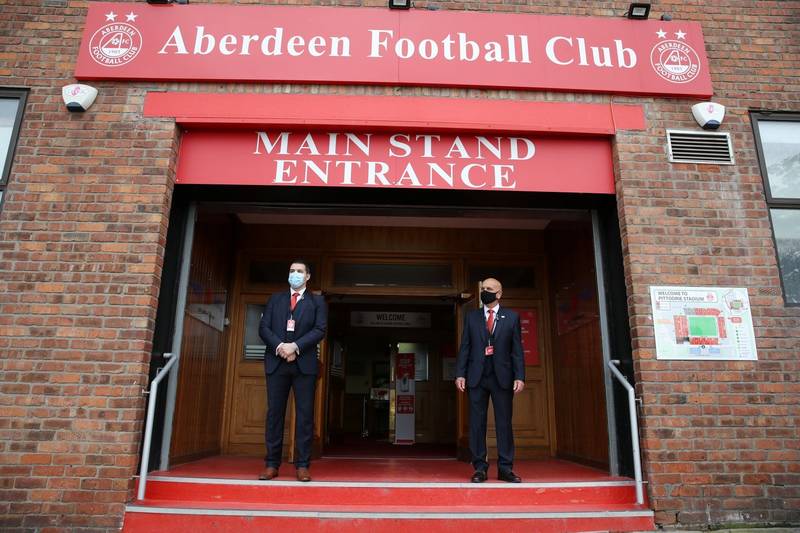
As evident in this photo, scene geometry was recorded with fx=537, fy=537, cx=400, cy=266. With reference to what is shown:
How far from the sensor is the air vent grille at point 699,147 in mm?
4680

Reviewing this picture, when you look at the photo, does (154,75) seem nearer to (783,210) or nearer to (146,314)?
(146,314)

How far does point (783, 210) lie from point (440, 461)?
162 inches

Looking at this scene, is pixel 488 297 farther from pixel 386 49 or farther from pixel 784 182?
pixel 784 182

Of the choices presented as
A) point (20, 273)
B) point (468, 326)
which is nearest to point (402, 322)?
point (468, 326)

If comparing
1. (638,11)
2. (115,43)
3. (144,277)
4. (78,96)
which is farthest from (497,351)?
(115,43)

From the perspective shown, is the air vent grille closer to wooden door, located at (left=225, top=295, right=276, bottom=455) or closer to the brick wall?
the brick wall

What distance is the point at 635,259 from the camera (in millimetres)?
4418

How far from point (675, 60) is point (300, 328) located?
13.6 feet

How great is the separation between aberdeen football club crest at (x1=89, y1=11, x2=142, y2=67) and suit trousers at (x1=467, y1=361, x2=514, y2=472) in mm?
4201

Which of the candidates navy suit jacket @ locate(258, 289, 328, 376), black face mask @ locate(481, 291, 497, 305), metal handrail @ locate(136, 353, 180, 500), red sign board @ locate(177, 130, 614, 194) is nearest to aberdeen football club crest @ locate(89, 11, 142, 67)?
red sign board @ locate(177, 130, 614, 194)

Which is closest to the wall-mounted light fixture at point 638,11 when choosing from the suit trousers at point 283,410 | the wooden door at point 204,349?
the suit trousers at point 283,410

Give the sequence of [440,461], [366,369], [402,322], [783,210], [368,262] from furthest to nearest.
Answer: [366,369]
[402,322]
[368,262]
[440,461]
[783,210]

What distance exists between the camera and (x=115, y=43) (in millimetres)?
4770

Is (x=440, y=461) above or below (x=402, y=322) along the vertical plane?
below
